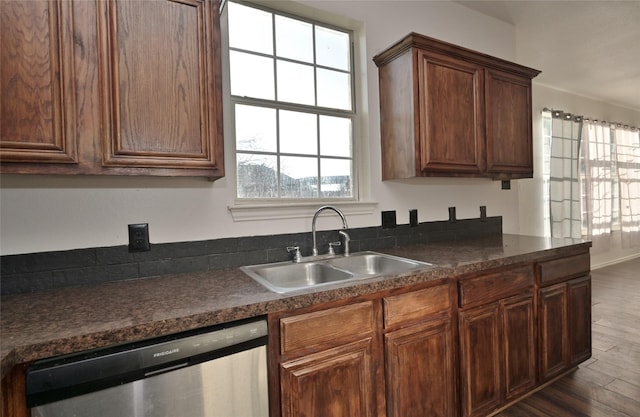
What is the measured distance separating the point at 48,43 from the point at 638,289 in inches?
231

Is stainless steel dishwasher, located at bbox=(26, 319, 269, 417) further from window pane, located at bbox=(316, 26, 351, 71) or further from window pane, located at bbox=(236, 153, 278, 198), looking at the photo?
window pane, located at bbox=(316, 26, 351, 71)

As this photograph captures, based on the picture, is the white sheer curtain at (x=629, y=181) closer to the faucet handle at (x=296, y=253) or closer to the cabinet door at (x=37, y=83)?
the faucet handle at (x=296, y=253)

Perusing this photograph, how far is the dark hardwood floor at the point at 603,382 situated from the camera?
70.7 inches

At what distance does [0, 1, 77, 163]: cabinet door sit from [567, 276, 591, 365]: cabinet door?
9.11 ft

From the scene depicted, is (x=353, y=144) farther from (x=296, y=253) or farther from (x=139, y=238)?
(x=139, y=238)

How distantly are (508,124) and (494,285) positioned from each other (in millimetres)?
1285

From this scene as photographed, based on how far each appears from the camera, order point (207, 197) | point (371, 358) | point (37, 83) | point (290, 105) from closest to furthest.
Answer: point (37, 83) < point (371, 358) < point (207, 197) < point (290, 105)

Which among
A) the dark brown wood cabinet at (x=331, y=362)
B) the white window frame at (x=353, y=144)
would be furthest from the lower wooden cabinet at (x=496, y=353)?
the white window frame at (x=353, y=144)

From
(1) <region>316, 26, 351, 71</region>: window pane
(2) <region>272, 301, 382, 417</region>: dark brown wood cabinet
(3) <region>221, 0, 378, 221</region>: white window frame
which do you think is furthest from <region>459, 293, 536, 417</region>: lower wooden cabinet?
(1) <region>316, 26, 351, 71</region>: window pane

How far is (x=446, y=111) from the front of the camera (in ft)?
6.66

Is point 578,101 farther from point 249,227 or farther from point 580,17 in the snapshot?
point 249,227

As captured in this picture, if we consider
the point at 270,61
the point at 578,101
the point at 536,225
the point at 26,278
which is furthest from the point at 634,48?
the point at 26,278

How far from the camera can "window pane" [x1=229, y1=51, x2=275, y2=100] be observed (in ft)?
5.98

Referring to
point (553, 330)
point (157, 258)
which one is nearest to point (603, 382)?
point (553, 330)
